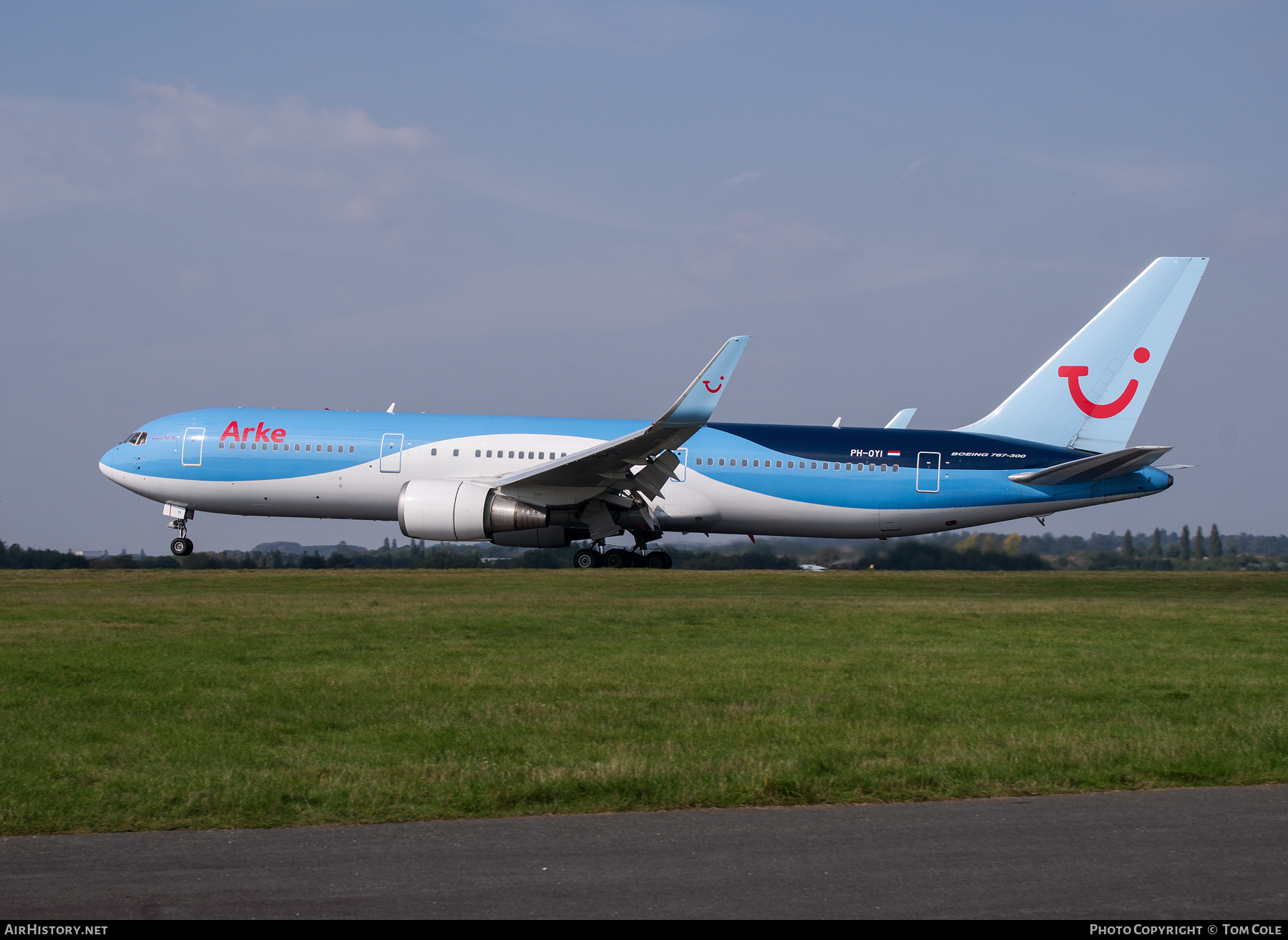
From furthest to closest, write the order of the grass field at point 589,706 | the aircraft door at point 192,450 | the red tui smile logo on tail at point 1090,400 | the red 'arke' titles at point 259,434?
the red tui smile logo on tail at point 1090,400 → the aircraft door at point 192,450 → the red 'arke' titles at point 259,434 → the grass field at point 589,706

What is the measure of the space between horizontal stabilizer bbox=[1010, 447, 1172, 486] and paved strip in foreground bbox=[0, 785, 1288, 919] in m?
21.4

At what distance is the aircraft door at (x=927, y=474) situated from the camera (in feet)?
93.6

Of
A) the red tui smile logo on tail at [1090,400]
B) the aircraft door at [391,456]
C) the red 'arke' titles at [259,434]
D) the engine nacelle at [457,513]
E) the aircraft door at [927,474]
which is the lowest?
the engine nacelle at [457,513]

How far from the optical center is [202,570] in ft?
90.7

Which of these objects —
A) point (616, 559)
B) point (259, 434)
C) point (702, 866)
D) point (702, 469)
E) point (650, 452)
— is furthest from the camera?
point (616, 559)

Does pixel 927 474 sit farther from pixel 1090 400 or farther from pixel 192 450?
pixel 192 450

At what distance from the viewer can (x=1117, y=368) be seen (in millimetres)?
29141

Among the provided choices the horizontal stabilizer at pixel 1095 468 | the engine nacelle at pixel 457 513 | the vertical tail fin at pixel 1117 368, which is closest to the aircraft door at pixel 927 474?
the horizontal stabilizer at pixel 1095 468

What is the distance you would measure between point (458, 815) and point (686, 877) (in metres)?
1.70

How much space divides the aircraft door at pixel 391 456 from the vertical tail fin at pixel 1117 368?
16.1 metres

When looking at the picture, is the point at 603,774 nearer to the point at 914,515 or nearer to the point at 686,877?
the point at 686,877

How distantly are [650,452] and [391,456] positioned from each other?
6.92m

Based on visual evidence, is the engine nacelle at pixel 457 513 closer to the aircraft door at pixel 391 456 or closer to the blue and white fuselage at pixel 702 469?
the aircraft door at pixel 391 456

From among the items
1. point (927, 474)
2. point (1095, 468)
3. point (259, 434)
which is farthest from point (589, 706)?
point (259, 434)
